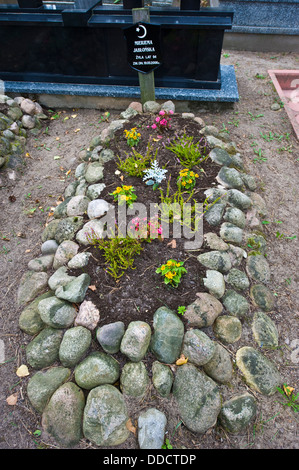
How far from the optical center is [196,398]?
1983 mm

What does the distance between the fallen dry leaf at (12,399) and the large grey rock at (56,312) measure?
514 mm

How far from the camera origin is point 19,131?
4395 mm

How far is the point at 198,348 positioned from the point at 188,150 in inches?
81.3

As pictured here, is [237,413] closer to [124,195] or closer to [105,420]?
[105,420]

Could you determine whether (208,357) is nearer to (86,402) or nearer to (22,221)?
(86,402)

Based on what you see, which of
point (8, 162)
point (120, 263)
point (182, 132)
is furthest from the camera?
point (8, 162)

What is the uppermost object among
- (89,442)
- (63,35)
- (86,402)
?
(63,35)

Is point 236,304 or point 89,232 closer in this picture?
point 236,304

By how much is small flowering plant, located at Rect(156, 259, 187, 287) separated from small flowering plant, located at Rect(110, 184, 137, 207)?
2.72 ft

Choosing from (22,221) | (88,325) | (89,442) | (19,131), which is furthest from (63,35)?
(89,442)

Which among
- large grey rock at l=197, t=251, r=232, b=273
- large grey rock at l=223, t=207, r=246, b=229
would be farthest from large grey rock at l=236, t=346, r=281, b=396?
large grey rock at l=223, t=207, r=246, b=229

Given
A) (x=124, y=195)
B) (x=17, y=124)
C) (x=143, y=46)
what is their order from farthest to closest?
1. (x=17, y=124)
2. (x=143, y=46)
3. (x=124, y=195)

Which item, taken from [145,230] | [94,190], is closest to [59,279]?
[145,230]

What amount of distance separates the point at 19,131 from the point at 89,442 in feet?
13.0
